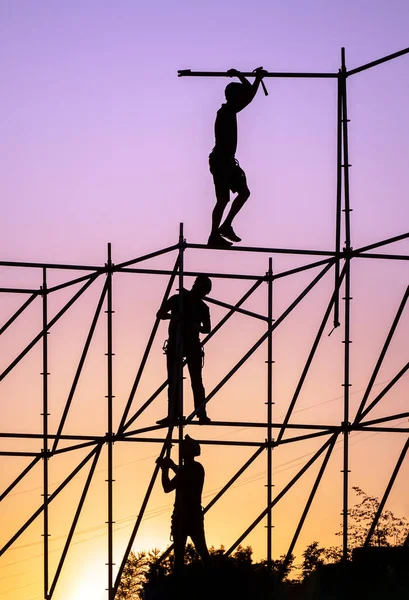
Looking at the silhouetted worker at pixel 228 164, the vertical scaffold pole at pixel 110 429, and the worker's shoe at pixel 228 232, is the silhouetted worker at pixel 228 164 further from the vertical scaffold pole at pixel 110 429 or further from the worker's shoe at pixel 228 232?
the vertical scaffold pole at pixel 110 429

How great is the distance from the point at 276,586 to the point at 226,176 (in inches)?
241

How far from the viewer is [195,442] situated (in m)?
23.6

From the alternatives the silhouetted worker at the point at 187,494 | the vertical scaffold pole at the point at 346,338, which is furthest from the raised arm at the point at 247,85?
the silhouetted worker at the point at 187,494

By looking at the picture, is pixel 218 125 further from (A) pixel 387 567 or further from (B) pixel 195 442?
(A) pixel 387 567

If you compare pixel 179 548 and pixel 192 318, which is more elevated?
pixel 192 318

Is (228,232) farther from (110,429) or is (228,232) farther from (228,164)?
(110,429)

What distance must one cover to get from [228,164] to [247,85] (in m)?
0.96

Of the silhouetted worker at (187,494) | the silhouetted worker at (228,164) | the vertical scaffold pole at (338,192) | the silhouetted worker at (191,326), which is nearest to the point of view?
the silhouetted worker at (187,494)

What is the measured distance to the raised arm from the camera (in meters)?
24.3

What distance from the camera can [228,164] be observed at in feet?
80.4

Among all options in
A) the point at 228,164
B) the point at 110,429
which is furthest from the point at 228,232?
the point at 110,429

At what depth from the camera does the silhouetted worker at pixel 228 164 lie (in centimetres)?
2431

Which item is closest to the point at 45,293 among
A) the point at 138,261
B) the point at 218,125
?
the point at 138,261

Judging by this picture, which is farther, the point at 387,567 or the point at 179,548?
the point at 179,548
